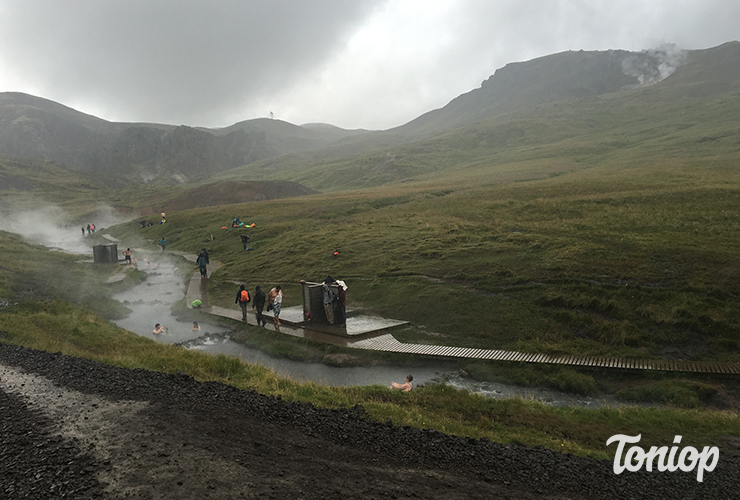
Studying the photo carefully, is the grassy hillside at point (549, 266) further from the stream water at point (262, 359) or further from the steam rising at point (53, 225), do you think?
the steam rising at point (53, 225)

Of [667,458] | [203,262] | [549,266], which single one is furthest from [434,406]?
[203,262]

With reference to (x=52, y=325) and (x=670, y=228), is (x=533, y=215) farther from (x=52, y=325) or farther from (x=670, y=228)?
(x=52, y=325)

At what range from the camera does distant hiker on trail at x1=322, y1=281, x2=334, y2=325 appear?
22156mm

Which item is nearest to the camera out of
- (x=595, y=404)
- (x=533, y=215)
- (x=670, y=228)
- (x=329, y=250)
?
(x=595, y=404)

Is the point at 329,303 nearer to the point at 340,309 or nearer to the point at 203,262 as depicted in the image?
the point at 340,309

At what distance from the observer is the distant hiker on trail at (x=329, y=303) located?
2216 centimetres

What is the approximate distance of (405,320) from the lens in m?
23.3

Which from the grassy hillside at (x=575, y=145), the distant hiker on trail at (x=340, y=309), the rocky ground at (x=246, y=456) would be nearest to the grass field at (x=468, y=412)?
the rocky ground at (x=246, y=456)

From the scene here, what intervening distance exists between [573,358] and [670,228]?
55.5 ft

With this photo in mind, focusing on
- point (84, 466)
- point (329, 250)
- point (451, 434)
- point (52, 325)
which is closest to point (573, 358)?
point (451, 434)

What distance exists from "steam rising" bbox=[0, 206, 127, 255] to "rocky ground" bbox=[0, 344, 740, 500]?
56.4 metres

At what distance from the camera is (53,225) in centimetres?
8712

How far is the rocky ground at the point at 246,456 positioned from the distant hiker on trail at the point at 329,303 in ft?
36.3

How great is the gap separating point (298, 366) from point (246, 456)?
36.1 ft
